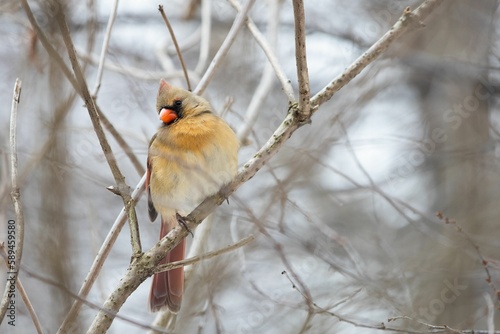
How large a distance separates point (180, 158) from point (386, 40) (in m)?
1.04

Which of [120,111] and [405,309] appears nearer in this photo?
[405,309]

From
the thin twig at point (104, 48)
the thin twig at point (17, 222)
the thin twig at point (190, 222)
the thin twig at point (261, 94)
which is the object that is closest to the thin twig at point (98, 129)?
the thin twig at point (190, 222)

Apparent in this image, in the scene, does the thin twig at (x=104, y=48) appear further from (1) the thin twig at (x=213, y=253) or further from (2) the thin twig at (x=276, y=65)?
(1) the thin twig at (x=213, y=253)

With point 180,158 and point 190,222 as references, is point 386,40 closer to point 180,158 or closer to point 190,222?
point 190,222

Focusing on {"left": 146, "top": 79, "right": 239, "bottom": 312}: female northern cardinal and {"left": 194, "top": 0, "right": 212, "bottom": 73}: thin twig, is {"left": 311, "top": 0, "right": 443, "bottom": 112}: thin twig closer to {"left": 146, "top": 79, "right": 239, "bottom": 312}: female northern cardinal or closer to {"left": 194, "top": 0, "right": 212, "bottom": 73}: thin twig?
{"left": 146, "top": 79, "right": 239, "bottom": 312}: female northern cardinal

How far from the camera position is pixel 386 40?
214cm

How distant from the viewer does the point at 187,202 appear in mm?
2928

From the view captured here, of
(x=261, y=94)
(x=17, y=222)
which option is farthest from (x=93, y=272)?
(x=261, y=94)

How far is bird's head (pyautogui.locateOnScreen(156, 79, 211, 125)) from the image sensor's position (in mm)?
3082

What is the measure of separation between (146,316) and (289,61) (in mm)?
2100

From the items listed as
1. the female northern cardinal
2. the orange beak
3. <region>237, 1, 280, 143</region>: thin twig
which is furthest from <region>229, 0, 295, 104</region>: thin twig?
the orange beak

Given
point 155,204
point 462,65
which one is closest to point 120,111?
point 155,204

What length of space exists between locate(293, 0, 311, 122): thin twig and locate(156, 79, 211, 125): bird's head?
0.97 metres

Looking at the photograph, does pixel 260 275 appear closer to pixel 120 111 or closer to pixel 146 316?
pixel 146 316
